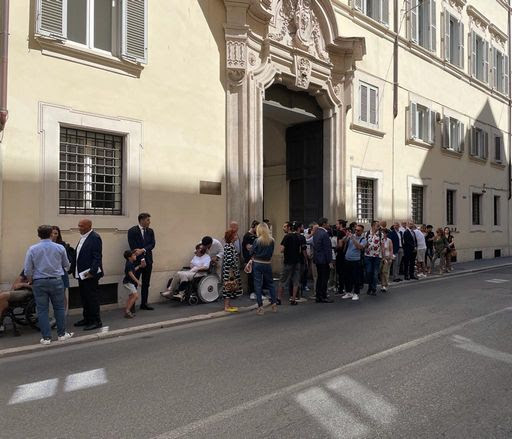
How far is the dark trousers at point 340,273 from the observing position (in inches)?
481

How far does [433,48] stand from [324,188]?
914cm

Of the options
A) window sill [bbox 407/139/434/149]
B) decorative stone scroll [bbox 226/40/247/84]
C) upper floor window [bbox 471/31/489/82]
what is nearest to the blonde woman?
decorative stone scroll [bbox 226/40/247/84]

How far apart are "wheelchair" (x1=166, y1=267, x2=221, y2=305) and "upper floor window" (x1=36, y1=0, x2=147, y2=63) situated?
4461 mm

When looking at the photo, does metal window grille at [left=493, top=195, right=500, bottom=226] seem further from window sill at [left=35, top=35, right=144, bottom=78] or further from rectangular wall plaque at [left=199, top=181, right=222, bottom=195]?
window sill at [left=35, top=35, right=144, bottom=78]

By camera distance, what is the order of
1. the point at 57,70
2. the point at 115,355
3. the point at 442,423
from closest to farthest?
the point at 442,423 < the point at 115,355 < the point at 57,70

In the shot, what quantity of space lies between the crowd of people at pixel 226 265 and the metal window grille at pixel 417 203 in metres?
6.02

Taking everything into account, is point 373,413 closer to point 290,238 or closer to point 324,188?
point 290,238

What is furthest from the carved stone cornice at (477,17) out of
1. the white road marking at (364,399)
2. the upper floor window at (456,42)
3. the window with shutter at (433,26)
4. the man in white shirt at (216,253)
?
the white road marking at (364,399)

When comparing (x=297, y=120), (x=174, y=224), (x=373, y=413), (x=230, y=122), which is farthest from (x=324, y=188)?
(x=373, y=413)

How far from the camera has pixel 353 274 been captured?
1169cm

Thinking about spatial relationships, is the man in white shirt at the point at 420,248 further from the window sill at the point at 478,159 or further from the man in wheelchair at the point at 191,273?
the window sill at the point at 478,159

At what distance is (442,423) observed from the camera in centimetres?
420

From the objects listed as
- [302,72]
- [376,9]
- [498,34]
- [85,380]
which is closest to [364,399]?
[85,380]

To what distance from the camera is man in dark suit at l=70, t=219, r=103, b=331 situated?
314 inches
